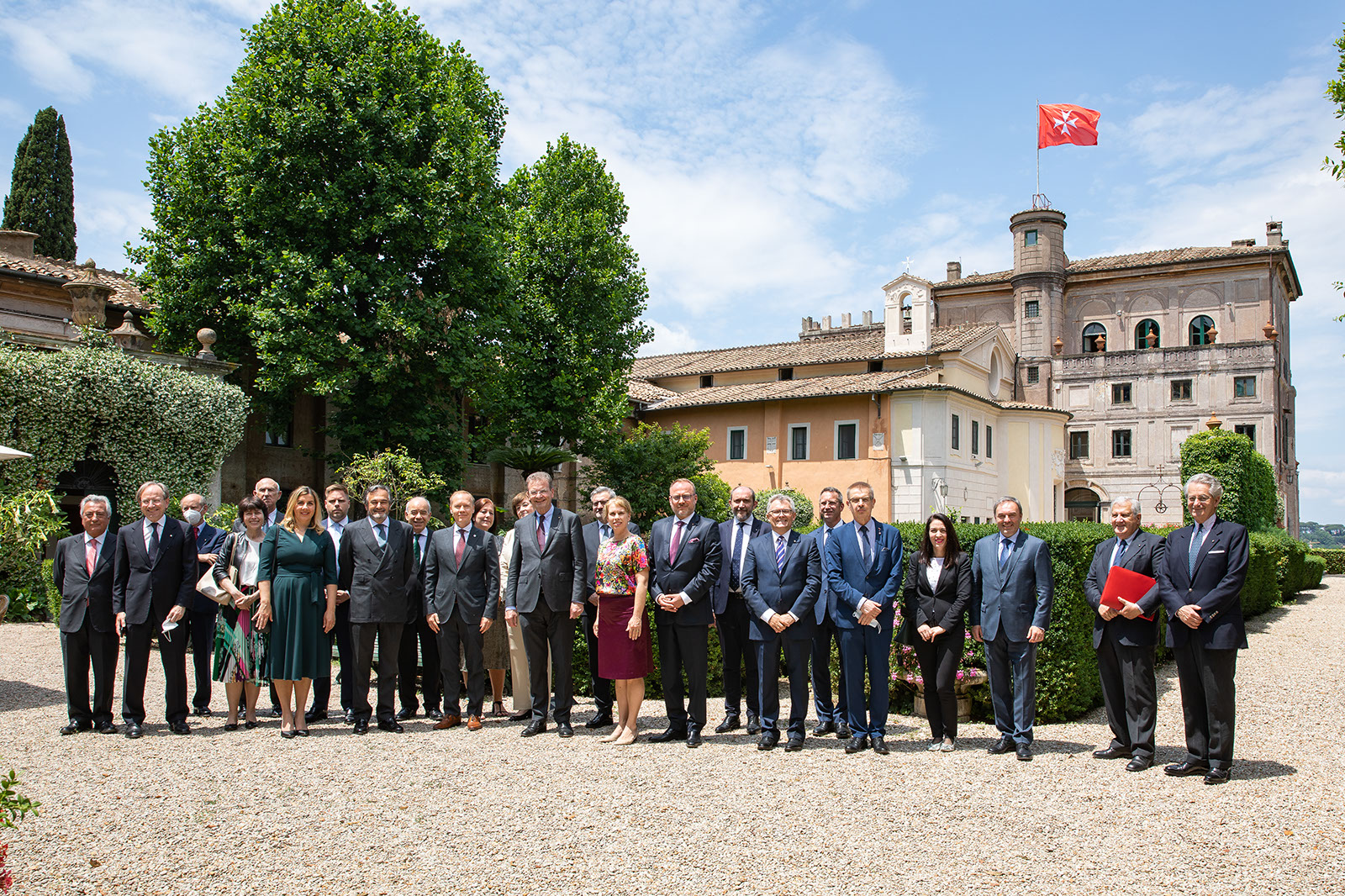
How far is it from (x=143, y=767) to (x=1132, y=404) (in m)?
50.5

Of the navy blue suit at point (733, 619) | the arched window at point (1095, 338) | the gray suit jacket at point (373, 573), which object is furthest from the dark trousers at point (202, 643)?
the arched window at point (1095, 338)

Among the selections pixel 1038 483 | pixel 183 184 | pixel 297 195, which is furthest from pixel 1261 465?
pixel 183 184

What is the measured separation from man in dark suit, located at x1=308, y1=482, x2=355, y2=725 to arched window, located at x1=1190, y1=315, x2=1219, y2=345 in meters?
51.0

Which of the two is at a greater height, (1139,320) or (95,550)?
(1139,320)

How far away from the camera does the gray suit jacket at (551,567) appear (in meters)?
7.72

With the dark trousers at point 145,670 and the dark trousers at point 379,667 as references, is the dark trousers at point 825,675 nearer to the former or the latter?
the dark trousers at point 379,667

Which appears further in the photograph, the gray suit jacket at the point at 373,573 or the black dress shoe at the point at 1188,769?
the gray suit jacket at the point at 373,573

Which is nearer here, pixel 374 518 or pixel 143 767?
pixel 143 767

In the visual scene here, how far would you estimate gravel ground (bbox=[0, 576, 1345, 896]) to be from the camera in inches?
175

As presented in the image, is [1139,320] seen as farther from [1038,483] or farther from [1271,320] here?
[1038,483]

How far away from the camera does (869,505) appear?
7.30 meters

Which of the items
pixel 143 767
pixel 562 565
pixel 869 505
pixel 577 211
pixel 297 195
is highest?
pixel 577 211

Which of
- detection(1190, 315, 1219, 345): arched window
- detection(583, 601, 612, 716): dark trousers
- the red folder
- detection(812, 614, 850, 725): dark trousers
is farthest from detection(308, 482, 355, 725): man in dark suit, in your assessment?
detection(1190, 315, 1219, 345): arched window

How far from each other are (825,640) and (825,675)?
0.37 m
